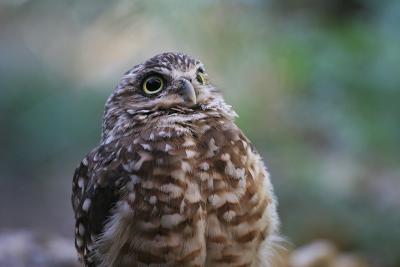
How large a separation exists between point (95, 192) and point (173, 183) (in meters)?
0.33

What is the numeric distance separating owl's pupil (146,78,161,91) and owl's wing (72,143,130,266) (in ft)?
0.86

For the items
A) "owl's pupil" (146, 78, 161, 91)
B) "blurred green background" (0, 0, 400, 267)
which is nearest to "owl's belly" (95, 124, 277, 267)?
"owl's pupil" (146, 78, 161, 91)

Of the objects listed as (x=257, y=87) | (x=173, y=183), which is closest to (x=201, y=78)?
(x=173, y=183)

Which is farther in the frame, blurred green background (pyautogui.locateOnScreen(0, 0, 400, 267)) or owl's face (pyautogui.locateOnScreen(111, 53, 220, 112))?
blurred green background (pyautogui.locateOnScreen(0, 0, 400, 267))

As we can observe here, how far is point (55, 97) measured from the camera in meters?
5.17

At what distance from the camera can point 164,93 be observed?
9.29 feet

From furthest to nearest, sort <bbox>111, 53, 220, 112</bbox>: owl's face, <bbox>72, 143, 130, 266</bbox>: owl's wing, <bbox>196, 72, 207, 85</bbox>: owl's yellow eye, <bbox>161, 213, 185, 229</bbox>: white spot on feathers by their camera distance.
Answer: <bbox>196, 72, 207, 85</bbox>: owl's yellow eye → <bbox>111, 53, 220, 112</bbox>: owl's face → <bbox>72, 143, 130, 266</bbox>: owl's wing → <bbox>161, 213, 185, 229</bbox>: white spot on feathers

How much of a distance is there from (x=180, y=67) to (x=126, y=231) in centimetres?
66

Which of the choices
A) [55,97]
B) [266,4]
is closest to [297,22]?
[266,4]

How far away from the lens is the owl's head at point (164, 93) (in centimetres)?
281

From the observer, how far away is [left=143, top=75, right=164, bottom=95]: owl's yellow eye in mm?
2855

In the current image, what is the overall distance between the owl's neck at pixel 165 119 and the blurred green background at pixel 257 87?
1584 mm

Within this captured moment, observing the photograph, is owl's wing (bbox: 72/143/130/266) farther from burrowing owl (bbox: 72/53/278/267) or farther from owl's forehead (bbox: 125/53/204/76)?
owl's forehead (bbox: 125/53/204/76)

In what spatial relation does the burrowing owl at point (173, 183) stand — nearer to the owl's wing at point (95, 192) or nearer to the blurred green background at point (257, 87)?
the owl's wing at point (95, 192)
